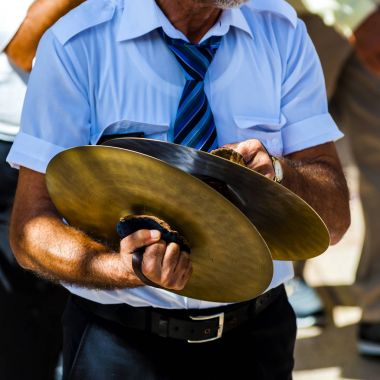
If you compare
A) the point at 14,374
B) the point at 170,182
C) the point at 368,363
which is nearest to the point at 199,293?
the point at 170,182

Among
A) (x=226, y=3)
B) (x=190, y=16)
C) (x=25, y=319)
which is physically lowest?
(x=25, y=319)

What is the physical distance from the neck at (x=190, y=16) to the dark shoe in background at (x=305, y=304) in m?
2.31

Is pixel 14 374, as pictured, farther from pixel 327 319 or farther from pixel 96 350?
pixel 327 319

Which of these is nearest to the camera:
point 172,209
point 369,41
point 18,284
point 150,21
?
point 172,209

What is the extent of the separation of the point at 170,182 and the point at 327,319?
9.46 feet

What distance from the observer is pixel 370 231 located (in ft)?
14.9

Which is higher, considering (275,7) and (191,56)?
(275,7)

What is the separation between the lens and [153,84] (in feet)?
7.88

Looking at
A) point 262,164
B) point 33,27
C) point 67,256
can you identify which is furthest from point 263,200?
point 33,27

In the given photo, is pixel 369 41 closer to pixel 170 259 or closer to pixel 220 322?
pixel 220 322

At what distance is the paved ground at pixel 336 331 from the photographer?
4266mm

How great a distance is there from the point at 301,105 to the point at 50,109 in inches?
25.4

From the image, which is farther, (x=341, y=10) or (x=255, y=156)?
(x=341, y=10)

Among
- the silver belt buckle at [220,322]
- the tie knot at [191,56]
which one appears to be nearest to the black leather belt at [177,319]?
the silver belt buckle at [220,322]
